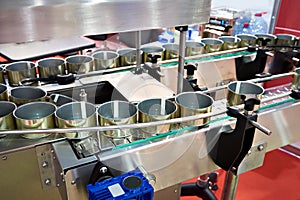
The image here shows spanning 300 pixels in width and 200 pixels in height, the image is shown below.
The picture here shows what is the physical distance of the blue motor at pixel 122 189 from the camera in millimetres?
687

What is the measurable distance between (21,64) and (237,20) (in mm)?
2600

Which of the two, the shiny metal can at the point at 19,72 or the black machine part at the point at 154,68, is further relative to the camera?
the black machine part at the point at 154,68

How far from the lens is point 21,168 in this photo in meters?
0.84

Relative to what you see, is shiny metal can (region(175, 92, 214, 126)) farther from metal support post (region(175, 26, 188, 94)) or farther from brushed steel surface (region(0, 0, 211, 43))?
brushed steel surface (region(0, 0, 211, 43))

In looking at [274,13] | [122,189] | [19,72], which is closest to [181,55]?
[122,189]

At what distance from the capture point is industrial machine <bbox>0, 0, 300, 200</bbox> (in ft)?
2.11

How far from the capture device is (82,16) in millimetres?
640

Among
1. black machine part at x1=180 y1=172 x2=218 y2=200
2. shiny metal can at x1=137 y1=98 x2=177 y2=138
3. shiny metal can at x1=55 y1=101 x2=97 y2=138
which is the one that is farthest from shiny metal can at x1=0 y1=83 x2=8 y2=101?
black machine part at x1=180 y1=172 x2=218 y2=200

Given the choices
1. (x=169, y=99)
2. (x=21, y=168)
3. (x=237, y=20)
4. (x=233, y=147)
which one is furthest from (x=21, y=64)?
(x=237, y=20)

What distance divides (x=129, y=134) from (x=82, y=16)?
0.36m

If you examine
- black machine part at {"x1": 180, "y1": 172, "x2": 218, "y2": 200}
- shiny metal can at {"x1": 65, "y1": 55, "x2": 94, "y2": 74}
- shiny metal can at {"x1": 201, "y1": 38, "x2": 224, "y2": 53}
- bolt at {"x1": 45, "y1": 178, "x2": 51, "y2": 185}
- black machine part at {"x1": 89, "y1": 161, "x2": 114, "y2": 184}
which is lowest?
black machine part at {"x1": 180, "y1": 172, "x2": 218, "y2": 200}

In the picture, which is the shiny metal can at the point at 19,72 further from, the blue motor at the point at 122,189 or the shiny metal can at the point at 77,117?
the blue motor at the point at 122,189

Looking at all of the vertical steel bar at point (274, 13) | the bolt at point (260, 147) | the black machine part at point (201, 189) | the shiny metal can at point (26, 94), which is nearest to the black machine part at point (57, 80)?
the shiny metal can at point (26, 94)

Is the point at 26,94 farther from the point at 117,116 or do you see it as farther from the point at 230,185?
the point at 230,185
